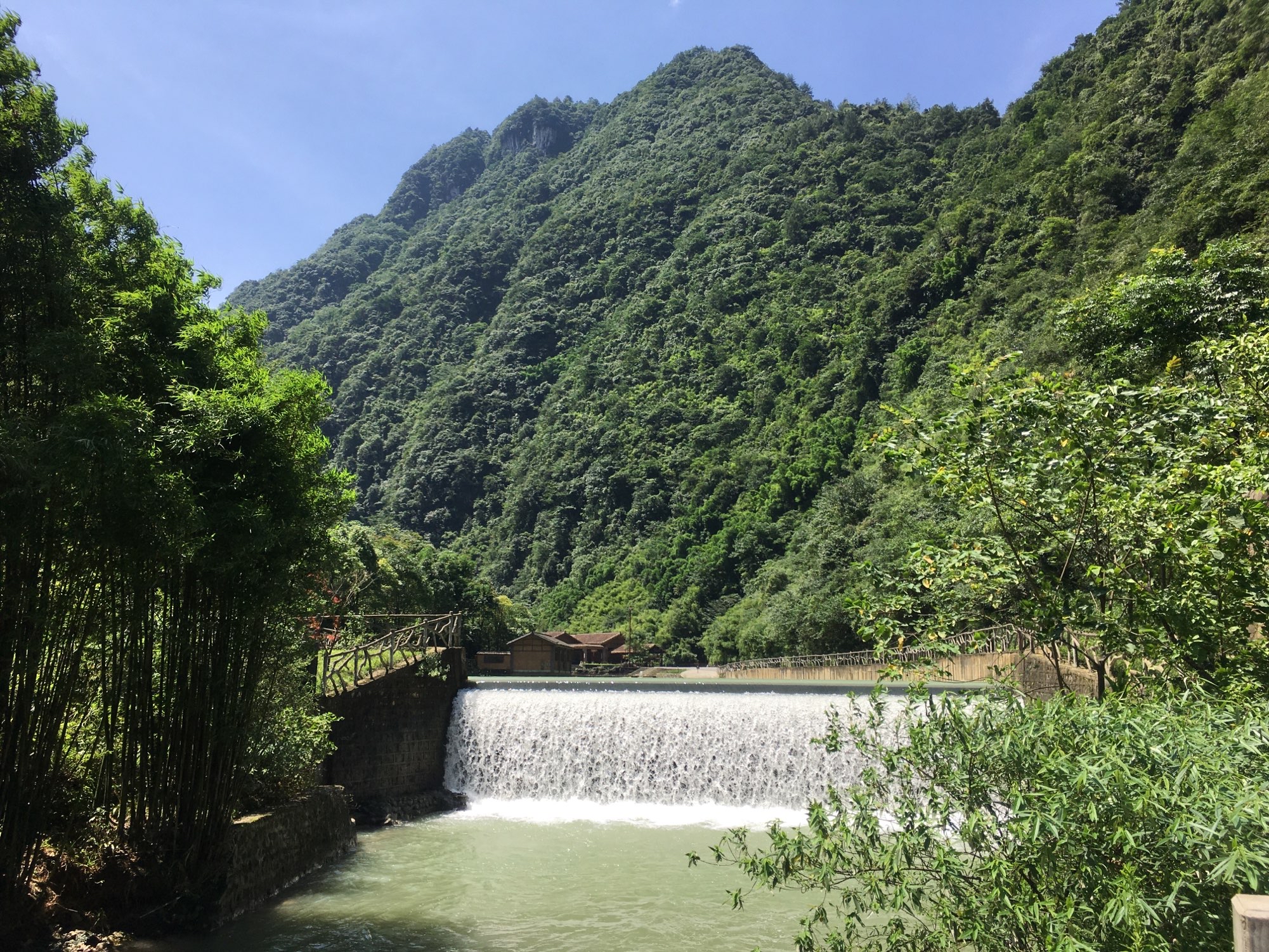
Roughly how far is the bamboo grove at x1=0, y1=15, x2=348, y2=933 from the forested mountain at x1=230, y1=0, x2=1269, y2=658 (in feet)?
57.9

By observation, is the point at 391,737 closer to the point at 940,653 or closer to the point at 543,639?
the point at 940,653

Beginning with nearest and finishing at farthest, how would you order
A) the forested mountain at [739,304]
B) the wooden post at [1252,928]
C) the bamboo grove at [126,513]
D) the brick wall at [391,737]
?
the wooden post at [1252,928] → the bamboo grove at [126,513] → the brick wall at [391,737] → the forested mountain at [739,304]

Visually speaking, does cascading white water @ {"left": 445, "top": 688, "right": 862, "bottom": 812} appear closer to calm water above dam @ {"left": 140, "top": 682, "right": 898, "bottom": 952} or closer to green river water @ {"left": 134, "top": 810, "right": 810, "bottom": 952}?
calm water above dam @ {"left": 140, "top": 682, "right": 898, "bottom": 952}

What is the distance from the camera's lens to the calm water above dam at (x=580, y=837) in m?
7.51

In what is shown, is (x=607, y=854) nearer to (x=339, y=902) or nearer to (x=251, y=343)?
(x=339, y=902)

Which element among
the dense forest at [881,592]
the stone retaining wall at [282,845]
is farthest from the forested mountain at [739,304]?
the stone retaining wall at [282,845]

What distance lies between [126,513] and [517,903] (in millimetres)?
5397

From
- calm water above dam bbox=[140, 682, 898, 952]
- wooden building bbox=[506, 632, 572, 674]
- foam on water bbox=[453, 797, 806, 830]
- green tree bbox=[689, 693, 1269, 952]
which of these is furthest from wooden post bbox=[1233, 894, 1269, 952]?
wooden building bbox=[506, 632, 572, 674]

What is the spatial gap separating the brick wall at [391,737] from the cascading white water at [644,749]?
45 centimetres

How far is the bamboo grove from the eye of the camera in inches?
219

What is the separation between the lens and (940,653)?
4734 millimetres

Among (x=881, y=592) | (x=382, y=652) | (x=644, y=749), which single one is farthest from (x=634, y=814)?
(x=881, y=592)

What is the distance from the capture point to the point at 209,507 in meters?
6.60

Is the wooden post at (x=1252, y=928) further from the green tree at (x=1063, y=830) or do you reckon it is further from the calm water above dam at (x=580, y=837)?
the calm water above dam at (x=580, y=837)
